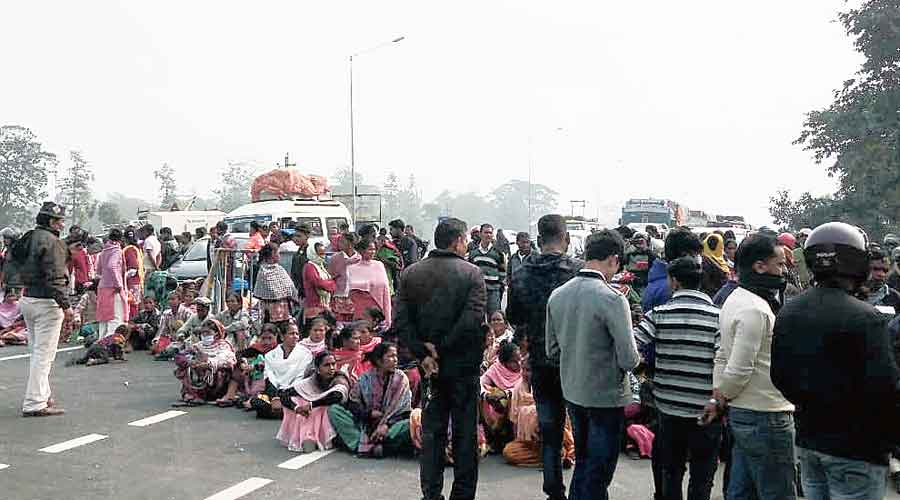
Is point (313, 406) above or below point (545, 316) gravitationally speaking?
below

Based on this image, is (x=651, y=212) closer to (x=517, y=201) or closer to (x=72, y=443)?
(x=72, y=443)

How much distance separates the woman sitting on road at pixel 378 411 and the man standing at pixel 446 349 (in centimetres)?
151

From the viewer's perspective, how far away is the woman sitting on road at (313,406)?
7340 millimetres

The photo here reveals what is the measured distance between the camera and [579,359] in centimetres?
479

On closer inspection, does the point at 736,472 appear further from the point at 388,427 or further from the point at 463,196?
the point at 463,196

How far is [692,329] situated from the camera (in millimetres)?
4637

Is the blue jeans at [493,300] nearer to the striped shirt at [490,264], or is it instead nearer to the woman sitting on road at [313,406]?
the striped shirt at [490,264]

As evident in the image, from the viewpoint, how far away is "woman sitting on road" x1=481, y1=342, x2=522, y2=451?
7109mm

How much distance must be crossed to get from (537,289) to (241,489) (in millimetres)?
2651

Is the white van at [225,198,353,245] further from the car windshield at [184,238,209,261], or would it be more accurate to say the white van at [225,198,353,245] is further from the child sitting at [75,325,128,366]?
the child sitting at [75,325,128,366]

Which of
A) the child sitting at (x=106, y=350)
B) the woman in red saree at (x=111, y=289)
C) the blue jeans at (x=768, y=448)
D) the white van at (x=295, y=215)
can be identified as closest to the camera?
the blue jeans at (x=768, y=448)

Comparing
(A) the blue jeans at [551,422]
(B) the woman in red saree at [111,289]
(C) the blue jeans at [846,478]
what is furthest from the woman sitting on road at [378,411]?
(B) the woman in red saree at [111,289]

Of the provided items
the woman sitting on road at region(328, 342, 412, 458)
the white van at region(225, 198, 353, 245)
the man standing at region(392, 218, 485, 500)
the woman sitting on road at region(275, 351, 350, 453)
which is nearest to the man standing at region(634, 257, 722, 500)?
the man standing at region(392, 218, 485, 500)

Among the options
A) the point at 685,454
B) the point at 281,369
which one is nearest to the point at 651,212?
the point at 281,369
